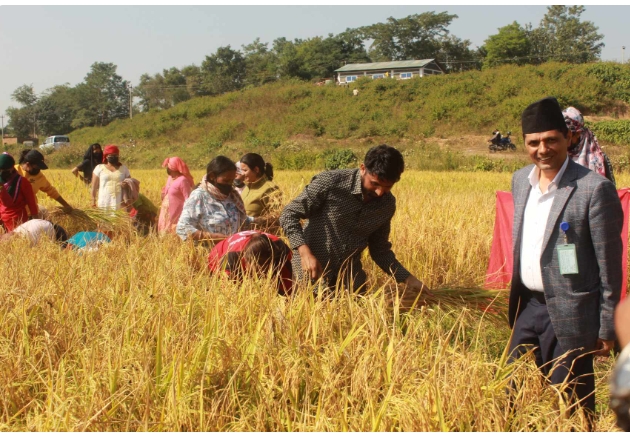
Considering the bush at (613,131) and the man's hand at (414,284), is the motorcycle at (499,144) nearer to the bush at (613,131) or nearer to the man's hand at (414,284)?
the bush at (613,131)

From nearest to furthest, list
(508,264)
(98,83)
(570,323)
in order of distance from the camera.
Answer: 1. (570,323)
2. (508,264)
3. (98,83)

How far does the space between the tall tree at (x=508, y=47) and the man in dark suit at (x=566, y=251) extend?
58198 mm

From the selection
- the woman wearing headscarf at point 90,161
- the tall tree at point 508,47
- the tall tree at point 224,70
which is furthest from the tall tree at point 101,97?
the woman wearing headscarf at point 90,161

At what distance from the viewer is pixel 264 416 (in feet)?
6.67

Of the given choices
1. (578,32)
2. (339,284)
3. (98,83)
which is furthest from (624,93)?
(98,83)

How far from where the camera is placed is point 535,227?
2.39 metres

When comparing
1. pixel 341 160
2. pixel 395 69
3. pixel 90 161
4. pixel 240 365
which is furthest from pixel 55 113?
pixel 240 365

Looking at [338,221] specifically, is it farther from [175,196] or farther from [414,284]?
[175,196]

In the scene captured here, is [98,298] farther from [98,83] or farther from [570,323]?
[98,83]

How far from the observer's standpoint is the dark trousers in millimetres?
2340

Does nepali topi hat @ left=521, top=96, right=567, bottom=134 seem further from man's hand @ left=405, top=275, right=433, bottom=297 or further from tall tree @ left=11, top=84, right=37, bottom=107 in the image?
tall tree @ left=11, top=84, right=37, bottom=107

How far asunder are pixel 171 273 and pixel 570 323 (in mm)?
1910

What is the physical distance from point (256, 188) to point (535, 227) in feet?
10.3

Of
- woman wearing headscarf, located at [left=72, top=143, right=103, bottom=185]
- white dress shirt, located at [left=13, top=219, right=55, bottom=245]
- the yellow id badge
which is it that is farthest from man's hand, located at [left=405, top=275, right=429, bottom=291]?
woman wearing headscarf, located at [left=72, top=143, right=103, bottom=185]
